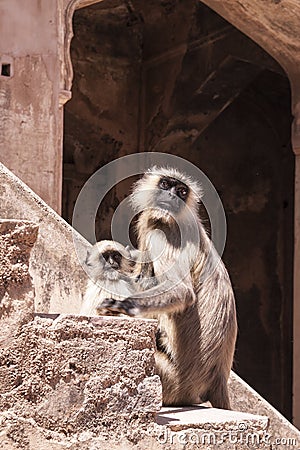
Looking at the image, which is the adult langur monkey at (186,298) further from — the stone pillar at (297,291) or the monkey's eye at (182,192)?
the stone pillar at (297,291)

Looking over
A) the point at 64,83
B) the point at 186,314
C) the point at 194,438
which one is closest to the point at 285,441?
the point at 186,314

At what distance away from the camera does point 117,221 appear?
10.1 m

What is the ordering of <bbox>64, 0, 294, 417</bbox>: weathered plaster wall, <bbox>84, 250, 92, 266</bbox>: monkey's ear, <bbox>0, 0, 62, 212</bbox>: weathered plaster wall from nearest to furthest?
<bbox>84, 250, 92, 266</bbox>: monkey's ear, <bbox>0, 0, 62, 212</bbox>: weathered plaster wall, <bbox>64, 0, 294, 417</bbox>: weathered plaster wall

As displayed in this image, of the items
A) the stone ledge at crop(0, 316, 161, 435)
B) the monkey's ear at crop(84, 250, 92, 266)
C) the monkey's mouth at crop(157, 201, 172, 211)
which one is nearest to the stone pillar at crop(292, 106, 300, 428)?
the monkey's ear at crop(84, 250, 92, 266)

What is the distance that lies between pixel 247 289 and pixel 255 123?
2252 millimetres

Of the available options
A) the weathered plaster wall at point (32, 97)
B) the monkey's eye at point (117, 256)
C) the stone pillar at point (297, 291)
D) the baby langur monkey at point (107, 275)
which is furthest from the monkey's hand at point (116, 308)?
the stone pillar at point (297, 291)

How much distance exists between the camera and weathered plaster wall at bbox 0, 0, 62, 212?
6059 millimetres

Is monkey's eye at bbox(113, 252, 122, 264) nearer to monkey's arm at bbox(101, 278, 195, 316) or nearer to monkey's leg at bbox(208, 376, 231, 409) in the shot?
monkey's arm at bbox(101, 278, 195, 316)

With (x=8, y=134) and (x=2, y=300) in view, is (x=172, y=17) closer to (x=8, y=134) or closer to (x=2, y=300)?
(x=8, y=134)

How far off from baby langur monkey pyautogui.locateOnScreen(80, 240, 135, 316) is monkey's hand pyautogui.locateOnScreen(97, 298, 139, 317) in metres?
0.43

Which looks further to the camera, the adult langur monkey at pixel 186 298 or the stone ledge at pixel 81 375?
the adult langur monkey at pixel 186 298

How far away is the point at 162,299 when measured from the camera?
3.89m

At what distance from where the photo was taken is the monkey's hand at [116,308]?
355 cm

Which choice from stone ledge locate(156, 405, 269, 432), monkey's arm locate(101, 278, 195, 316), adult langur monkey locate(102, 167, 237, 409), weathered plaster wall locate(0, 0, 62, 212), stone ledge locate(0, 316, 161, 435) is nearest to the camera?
stone ledge locate(0, 316, 161, 435)
